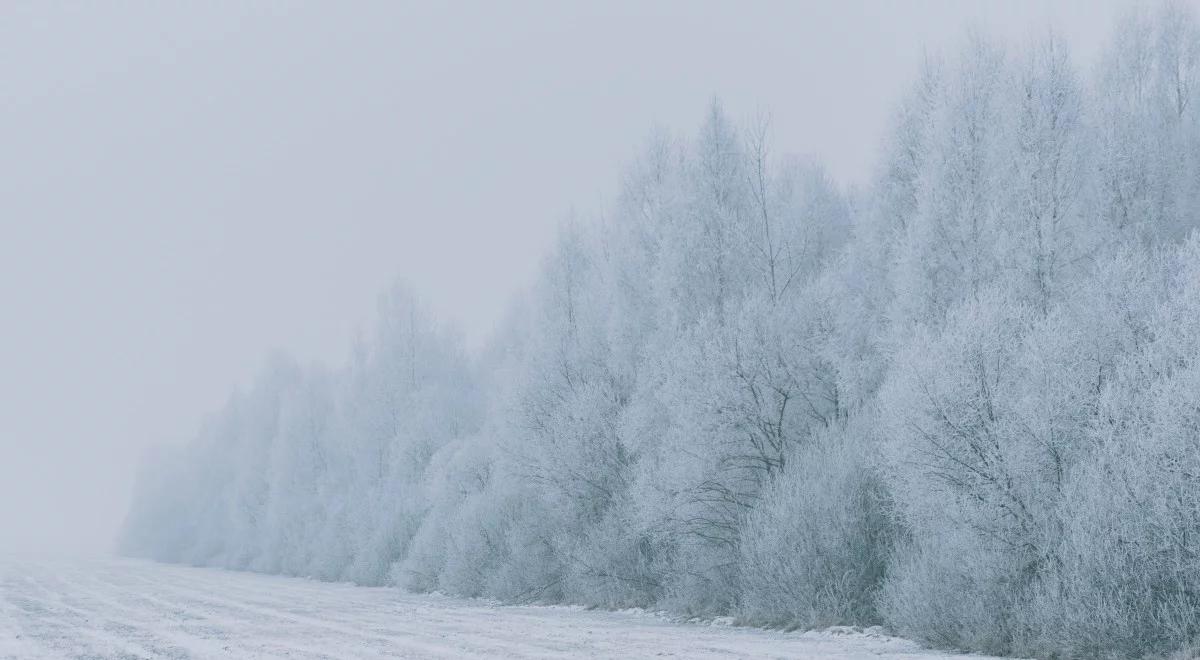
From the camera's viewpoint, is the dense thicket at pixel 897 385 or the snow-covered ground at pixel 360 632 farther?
the snow-covered ground at pixel 360 632

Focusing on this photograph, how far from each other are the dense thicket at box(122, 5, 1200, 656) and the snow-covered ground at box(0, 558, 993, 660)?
1770mm

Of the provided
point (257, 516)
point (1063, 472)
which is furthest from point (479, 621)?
point (257, 516)

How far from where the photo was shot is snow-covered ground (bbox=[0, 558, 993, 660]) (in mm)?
15734

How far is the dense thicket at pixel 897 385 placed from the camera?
14.5 metres

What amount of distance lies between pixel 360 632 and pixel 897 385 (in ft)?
36.9

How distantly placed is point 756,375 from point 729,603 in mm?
5350

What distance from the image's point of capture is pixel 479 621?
23.5m

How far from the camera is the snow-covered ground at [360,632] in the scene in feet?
51.6

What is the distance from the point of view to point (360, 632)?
19969 millimetres

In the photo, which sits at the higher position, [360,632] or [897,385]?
[897,385]

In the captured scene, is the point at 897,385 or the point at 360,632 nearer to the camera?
the point at 897,385

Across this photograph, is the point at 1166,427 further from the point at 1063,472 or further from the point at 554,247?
the point at 554,247

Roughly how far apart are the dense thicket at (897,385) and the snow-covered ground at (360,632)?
177 centimetres

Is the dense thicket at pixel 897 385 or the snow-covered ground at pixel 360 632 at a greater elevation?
the dense thicket at pixel 897 385
